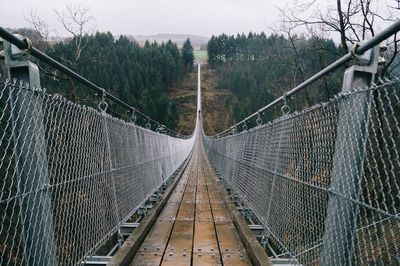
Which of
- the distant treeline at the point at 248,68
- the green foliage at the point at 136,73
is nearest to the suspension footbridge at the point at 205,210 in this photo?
the distant treeline at the point at 248,68

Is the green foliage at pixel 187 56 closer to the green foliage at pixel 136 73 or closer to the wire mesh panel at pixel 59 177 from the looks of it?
the green foliage at pixel 136 73

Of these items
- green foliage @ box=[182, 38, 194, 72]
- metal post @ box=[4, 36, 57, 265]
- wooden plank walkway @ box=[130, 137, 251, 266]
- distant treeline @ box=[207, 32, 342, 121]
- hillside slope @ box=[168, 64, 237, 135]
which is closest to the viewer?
metal post @ box=[4, 36, 57, 265]

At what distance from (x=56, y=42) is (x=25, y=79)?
54.2ft

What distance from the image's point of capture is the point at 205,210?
5848mm

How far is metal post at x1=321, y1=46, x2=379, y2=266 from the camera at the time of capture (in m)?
2.00

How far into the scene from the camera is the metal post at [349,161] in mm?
2002

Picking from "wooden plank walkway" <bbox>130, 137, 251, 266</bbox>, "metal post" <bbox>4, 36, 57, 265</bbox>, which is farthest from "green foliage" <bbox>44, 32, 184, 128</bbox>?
"metal post" <bbox>4, 36, 57, 265</bbox>

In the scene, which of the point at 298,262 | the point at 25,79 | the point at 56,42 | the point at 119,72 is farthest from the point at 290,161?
Result: the point at 119,72

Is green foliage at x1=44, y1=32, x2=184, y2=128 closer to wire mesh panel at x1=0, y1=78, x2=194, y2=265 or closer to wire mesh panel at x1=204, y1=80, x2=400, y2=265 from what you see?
wire mesh panel at x1=0, y1=78, x2=194, y2=265

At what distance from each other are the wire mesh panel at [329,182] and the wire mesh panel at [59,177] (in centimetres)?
154

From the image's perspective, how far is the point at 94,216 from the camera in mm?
3061

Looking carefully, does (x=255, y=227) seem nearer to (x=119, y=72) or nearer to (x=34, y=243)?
(x=34, y=243)

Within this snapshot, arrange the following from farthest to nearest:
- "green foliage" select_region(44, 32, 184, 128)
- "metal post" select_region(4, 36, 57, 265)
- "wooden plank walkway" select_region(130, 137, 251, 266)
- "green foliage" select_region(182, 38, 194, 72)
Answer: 1. "green foliage" select_region(182, 38, 194, 72)
2. "green foliage" select_region(44, 32, 184, 128)
3. "wooden plank walkway" select_region(130, 137, 251, 266)
4. "metal post" select_region(4, 36, 57, 265)

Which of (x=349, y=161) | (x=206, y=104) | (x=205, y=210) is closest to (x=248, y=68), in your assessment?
(x=206, y=104)
